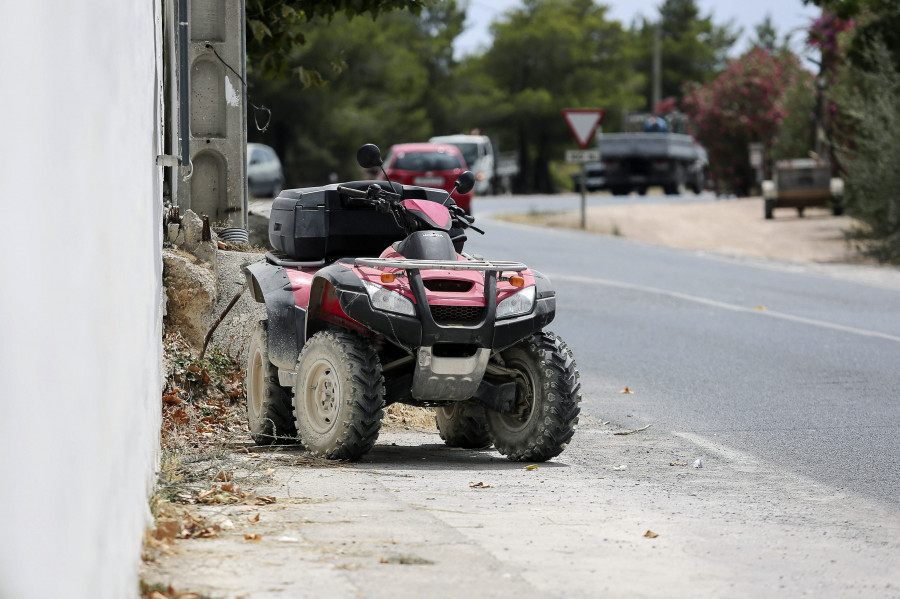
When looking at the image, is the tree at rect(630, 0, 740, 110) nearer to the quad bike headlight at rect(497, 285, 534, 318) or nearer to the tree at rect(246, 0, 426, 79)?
the tree at rect(246, 0, 426, 79)

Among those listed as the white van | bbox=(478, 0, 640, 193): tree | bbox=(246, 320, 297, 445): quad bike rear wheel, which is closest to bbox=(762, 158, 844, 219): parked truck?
the white van

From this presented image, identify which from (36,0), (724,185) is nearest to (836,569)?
(36,0)

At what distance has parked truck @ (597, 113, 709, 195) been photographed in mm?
46469

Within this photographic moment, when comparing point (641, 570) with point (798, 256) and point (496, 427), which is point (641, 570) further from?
point (798, 256)

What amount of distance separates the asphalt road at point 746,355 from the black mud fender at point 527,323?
1490mm

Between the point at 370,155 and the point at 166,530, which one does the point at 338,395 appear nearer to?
the point at 370,155

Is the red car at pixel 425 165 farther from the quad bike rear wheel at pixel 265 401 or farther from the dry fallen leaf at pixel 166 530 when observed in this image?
the dry fallen leaf at pixel 166 530

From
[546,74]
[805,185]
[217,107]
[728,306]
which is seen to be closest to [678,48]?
[546,74]

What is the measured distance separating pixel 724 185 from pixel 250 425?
131 feet

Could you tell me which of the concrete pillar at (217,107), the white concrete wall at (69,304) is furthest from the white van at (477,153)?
the white concrete wall at (69,304)

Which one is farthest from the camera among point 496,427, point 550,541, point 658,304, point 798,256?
point 798,256

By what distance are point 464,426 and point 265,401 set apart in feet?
3.56

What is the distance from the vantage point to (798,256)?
2650cm

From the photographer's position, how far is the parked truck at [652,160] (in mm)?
46469
